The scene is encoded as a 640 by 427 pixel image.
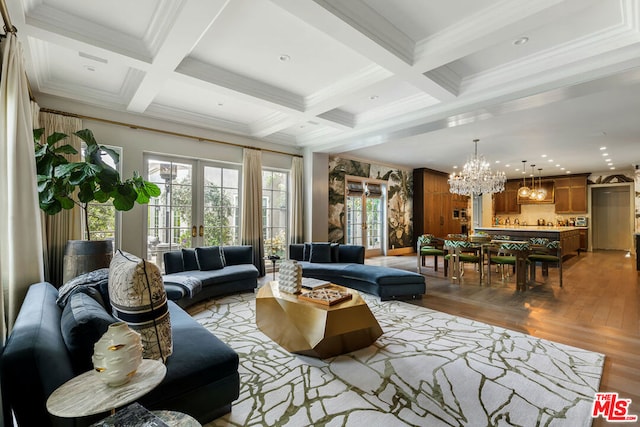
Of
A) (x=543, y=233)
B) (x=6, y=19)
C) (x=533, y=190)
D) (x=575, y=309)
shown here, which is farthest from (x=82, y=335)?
(x=533, y=190)

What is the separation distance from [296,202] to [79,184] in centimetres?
422

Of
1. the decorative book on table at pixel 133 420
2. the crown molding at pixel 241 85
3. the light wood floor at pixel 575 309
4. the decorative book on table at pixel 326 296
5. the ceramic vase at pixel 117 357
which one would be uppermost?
the crown molding at pixel 241 85

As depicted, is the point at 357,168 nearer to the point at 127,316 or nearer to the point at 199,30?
the point at 199,30

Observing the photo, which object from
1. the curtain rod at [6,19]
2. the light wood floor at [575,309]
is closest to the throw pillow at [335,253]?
the light wood floor at [575,309]

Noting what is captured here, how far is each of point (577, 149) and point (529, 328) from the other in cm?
597

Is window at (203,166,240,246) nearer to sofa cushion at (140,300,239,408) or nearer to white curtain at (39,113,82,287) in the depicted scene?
Answer: white curtain at (39,113,82,287)

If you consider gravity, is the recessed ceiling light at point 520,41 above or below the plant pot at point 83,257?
above

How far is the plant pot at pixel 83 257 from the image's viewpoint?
3416 mm

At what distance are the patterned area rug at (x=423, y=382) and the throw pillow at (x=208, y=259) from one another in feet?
5.22

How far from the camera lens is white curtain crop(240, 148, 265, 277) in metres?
6.01

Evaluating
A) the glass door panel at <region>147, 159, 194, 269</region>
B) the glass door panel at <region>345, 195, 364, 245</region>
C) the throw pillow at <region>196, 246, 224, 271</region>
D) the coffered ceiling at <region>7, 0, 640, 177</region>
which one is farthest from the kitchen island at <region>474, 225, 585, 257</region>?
the glass door panel at <region>147, 159, 194, 269</region>

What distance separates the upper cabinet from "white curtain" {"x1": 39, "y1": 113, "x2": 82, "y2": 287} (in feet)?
Result: 46.5

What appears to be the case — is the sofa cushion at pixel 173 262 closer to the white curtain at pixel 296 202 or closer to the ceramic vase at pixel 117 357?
the white curtain at pixel 296 202

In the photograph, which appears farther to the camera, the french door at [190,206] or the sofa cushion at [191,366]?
the french door at [190,206]
